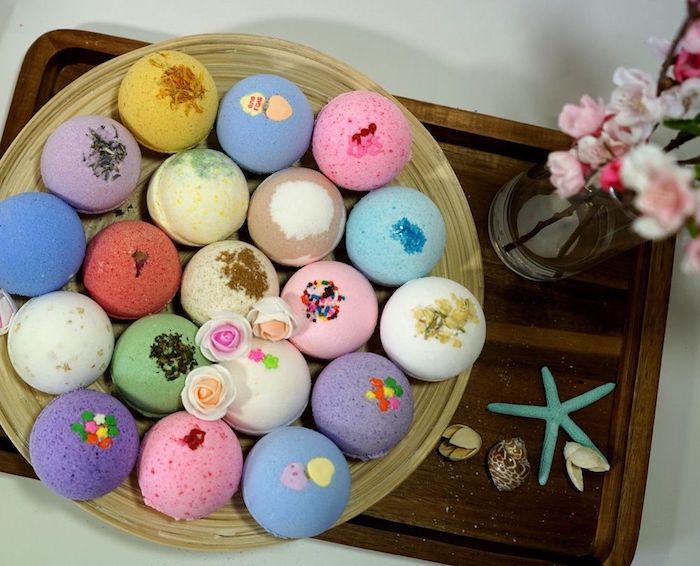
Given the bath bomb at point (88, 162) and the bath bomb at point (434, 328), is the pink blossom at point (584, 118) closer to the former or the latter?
the bath bomb at point (434, 328)

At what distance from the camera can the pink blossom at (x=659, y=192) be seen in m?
0.46

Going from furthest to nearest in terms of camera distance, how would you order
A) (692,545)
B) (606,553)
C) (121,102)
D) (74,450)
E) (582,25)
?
(582,25) → (692,545) → (606,553) → (121,102) → (74,450)

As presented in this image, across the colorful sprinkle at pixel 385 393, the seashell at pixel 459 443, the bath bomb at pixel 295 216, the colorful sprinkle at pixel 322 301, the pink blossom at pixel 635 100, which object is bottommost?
the seashell at pixel 459 443

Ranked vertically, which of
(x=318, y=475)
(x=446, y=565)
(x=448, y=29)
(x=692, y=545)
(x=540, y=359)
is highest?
(x=448, y=29)

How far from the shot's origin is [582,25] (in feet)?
4.25

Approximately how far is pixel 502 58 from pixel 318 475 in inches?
33.1

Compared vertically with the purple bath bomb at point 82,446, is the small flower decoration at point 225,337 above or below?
above

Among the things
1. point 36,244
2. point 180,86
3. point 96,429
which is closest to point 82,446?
point 96,429

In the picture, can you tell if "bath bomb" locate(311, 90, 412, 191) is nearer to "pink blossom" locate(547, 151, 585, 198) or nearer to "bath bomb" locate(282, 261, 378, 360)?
"bath bomb" locate(282, 261, 378, 360)

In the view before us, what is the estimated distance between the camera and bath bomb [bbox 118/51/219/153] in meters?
0.87

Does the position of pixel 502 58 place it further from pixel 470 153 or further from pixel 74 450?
pixel 74 450

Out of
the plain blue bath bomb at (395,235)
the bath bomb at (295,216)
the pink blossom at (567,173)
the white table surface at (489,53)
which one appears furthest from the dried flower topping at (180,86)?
the pink blossom at (567,173)

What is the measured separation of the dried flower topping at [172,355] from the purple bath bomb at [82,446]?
0.07 m

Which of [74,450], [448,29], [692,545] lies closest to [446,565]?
[692,545]
